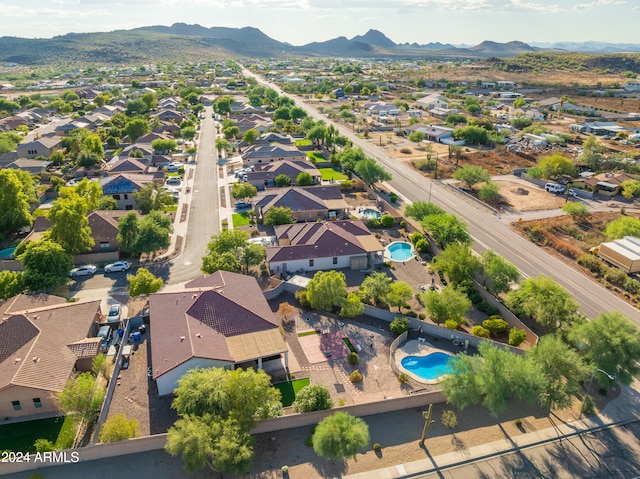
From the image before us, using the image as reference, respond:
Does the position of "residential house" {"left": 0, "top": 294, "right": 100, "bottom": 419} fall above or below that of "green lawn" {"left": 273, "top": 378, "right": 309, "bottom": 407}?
above

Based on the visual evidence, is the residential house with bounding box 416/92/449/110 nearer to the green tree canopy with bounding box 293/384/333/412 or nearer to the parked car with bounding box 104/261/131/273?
the parked car with bounding box 104/261/131/273

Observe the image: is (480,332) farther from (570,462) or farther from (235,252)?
(235,252)

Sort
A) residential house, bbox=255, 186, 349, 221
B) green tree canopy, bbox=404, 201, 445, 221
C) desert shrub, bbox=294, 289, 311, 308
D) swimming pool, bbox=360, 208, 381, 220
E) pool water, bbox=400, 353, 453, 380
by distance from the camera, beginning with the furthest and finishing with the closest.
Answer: swimming pool, bbox=360, 208, 381, 220
residential house, bbox=255, 186, 349, 221
green tree canopy, bbox=404, 201, 445, 221
desert shrub, bbox=294, 289, 311, 308
pool water, bbox=400, 353, 453, 380

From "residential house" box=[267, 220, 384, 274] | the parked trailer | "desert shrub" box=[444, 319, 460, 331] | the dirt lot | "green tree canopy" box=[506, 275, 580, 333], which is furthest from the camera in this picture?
the dirt lot

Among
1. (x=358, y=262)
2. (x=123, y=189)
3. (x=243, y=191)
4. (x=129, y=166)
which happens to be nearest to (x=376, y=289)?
(x=358, y=262)

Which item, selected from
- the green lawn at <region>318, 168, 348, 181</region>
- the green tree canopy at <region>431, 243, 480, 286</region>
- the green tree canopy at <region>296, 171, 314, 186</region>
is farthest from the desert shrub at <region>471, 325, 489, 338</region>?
the green lawn at <region>318, 168, 348, 181</region>

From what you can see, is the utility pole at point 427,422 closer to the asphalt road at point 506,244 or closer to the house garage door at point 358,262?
the house garage door at point 358,262

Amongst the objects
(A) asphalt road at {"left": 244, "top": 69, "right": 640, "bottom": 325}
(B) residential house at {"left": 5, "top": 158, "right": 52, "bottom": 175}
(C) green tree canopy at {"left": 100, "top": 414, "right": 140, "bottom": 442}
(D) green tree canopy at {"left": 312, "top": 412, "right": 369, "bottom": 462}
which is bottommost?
(A) asphalt road at {"left": 244, "top": 69, "right": 640, "bottom": 325}
